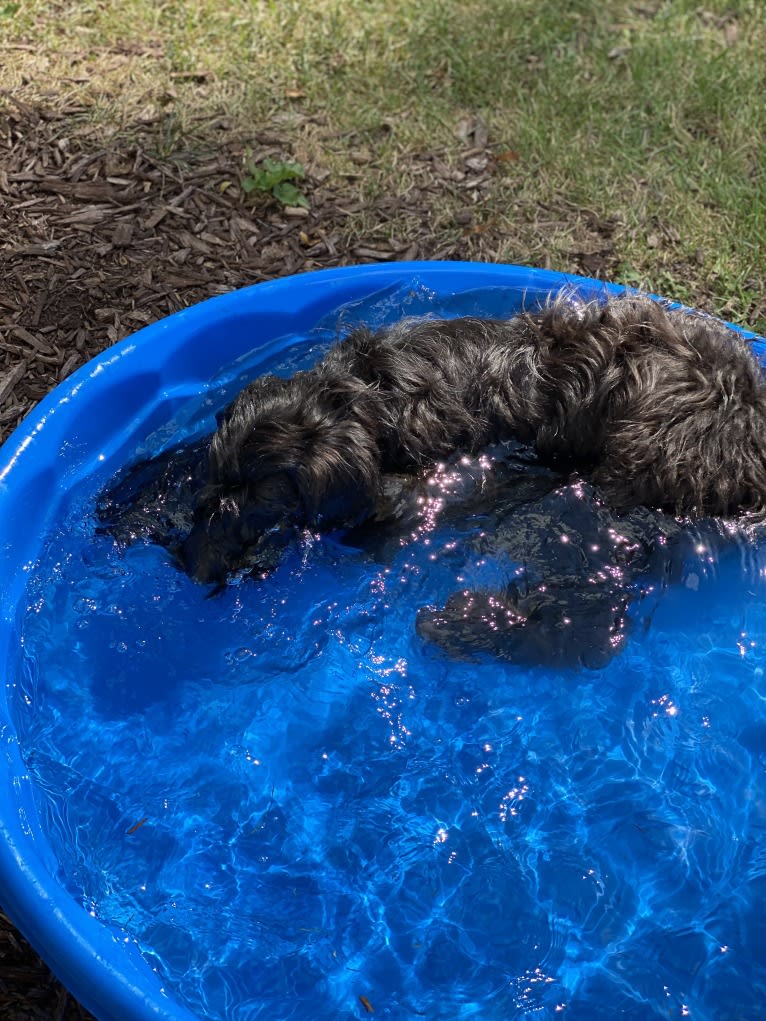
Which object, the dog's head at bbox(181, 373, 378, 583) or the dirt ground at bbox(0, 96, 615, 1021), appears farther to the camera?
the dirt ground at bbox(0, 96, 615, 1021)

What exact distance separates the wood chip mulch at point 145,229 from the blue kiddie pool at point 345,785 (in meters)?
0.72

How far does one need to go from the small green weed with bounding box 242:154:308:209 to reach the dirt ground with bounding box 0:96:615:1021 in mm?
60

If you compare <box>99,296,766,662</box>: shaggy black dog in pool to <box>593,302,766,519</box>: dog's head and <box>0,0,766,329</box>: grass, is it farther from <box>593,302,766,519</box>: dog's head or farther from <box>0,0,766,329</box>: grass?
<box>0,0,766,329</box>: grass

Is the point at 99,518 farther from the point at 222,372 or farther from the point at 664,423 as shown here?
the point at 664,423

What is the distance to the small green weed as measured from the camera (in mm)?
5656

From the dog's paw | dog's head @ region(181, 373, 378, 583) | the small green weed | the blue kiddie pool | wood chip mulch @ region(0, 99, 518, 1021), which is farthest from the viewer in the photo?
A: the small green weed

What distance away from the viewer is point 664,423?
147 inches

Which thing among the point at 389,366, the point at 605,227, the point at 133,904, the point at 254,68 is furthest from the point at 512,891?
the point at 254,68

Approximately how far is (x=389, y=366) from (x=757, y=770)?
1.97m

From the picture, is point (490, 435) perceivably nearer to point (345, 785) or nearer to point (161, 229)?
point (345, 785)

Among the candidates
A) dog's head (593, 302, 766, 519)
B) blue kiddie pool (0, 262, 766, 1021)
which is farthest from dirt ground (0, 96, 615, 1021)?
dog's head (593, 302, 766, 519)

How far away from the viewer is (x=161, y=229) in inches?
216

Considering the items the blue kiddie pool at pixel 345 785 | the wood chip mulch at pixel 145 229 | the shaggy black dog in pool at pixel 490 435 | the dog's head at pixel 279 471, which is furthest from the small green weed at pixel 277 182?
the dog's head at pixel 279 471

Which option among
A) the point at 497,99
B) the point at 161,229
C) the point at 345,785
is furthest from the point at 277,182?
the point at 345,785
